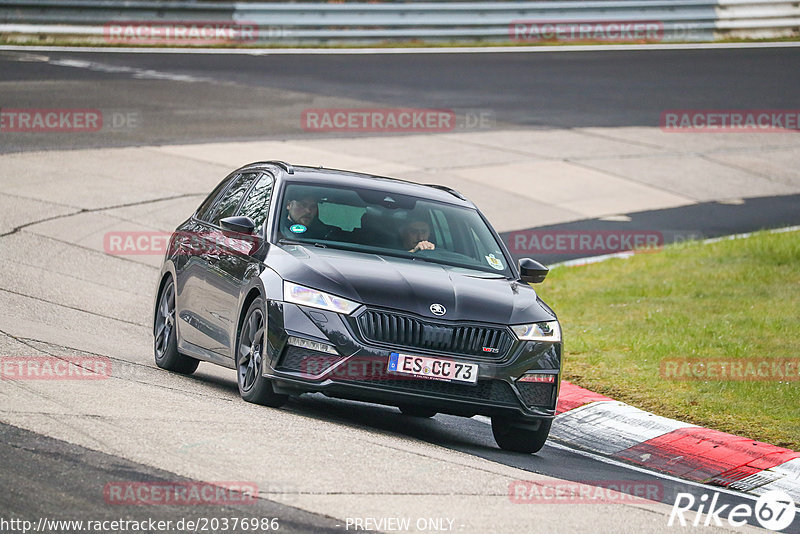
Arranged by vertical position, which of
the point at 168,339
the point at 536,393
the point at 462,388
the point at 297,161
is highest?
the point at 462,388

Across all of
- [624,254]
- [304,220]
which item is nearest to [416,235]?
[304,220]

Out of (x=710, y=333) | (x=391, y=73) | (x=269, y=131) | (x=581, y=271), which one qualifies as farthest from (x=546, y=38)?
(x=710, y=333)

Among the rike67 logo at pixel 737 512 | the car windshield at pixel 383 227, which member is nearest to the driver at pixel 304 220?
the car windshield at pixel 383 227

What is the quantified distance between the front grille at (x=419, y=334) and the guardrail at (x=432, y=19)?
76.9 feet

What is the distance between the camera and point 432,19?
34.5 meters

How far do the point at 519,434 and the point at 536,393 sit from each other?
48 cm

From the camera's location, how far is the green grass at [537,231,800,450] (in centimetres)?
1069

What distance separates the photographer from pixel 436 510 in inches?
258

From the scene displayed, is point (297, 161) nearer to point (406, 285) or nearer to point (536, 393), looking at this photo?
point (406, 285)

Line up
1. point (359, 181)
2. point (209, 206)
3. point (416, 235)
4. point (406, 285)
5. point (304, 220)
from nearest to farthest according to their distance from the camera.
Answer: point (406, 285) < point (304, 220) < point (416, 235) < point (359, 181) < point (209, 206)

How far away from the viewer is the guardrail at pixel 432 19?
30.9 meters

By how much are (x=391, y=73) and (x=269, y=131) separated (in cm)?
674

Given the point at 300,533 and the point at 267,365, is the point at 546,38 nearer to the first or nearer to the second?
the point at 267,365

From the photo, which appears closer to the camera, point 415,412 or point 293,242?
point 293,242
